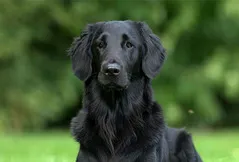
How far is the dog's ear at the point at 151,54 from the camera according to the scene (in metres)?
4.82

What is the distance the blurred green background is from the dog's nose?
42.3 ft

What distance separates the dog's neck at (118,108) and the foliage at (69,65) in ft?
41.2

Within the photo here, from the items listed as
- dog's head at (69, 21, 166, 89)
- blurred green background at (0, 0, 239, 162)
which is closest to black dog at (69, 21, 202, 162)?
dog's head at (69, 21, 166, 89)

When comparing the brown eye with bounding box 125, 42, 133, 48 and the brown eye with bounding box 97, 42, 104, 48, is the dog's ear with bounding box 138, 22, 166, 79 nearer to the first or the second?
the brown eye with bounding box 125, 42, 133, 48

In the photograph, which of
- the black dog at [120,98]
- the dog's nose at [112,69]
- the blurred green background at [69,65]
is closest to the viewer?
the dog's nose at [112,69]

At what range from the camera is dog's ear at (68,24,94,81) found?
4816 millimetres

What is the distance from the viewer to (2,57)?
707 inches

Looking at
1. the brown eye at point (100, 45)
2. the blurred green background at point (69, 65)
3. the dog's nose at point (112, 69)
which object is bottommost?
the blurred green background at point (69, 65)

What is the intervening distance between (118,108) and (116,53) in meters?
0.52

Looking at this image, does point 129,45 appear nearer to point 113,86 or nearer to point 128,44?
point 128,44

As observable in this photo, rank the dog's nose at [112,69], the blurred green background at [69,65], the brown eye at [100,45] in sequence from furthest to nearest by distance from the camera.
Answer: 1. the blurred green background at [69,65]
2. the brown eye at [100,45]
3. the dog's nose at [112,69]

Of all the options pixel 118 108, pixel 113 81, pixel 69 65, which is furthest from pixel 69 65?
pixel 113 81

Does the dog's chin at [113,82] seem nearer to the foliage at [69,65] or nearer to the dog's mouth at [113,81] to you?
the dog's mouth at [113,81]

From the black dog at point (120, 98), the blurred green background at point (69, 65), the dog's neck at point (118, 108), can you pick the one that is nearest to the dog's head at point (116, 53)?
the black dog at point (120, 98)
